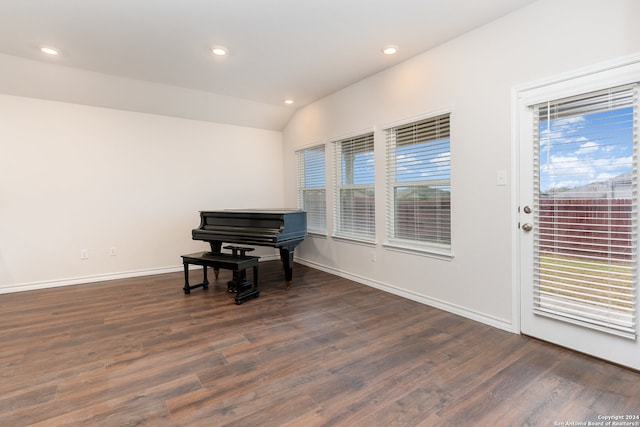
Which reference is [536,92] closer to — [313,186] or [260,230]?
[260,230]

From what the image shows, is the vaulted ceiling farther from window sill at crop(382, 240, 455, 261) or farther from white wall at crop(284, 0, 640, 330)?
window sill at crop(382, 240, 455, 261)

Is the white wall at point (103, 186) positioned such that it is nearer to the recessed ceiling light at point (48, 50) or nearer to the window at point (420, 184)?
the recessed ceiling light at point (48, 50)

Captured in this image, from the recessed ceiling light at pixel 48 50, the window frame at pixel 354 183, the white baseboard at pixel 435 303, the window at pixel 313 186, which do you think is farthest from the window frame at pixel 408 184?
the recessed ceiling light at pixel 48 50

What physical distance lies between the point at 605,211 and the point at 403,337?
1.67 metres

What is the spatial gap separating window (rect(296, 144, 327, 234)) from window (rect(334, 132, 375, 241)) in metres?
0.37

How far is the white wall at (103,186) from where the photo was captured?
3.90 m

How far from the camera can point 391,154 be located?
3.73 m

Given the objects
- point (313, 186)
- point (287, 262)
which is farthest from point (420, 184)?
point (313, 186)

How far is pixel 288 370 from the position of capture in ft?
6.76

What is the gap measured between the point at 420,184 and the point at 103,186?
4.25m

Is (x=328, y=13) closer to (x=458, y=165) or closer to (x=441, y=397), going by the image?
(x=458, y=165)

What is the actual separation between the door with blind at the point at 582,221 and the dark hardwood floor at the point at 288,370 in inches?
9.0

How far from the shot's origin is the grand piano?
3.74m

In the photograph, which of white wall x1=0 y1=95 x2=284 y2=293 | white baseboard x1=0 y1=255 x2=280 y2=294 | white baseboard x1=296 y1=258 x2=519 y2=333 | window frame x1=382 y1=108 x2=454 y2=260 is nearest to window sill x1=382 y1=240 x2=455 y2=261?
window frame x1=382 y1=108 x2=454 y2=260
